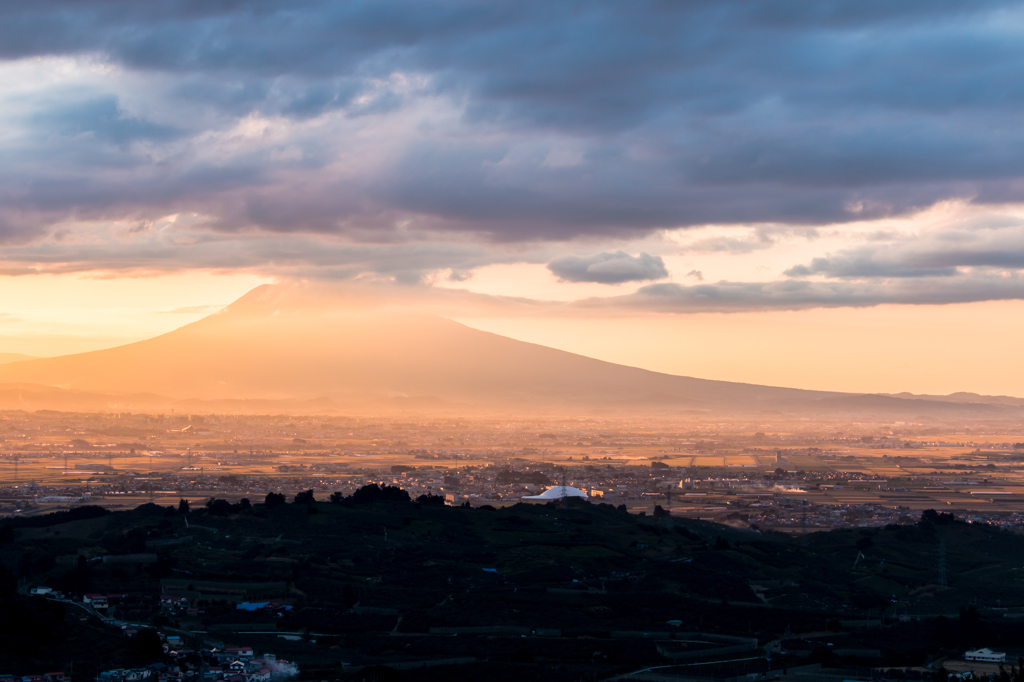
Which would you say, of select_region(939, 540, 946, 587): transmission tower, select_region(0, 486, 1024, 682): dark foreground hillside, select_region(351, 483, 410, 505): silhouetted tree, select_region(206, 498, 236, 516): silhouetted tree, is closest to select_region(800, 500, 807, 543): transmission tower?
select_region(0, 486, 1024, 682): dark foreground hillside

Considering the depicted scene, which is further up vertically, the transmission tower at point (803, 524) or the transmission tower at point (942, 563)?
the transmission tower at point (803, 524)

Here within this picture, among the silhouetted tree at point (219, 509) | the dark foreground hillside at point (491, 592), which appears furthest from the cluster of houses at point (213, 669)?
the silhouetted tree at point (219, 509)

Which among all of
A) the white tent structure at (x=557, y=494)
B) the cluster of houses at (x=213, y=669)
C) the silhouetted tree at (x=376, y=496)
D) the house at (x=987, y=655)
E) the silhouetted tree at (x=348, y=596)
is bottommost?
the house at (x=987, y=655)

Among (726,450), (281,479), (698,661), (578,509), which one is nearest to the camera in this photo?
(698,661)

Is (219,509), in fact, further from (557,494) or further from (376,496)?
(557,494)

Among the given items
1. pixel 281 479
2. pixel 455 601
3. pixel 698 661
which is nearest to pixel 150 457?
pixel 281 479

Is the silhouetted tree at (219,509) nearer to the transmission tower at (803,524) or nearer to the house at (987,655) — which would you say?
the transmission tower at (803,524)

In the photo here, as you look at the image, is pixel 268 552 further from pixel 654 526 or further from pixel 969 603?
pixel 969 603
